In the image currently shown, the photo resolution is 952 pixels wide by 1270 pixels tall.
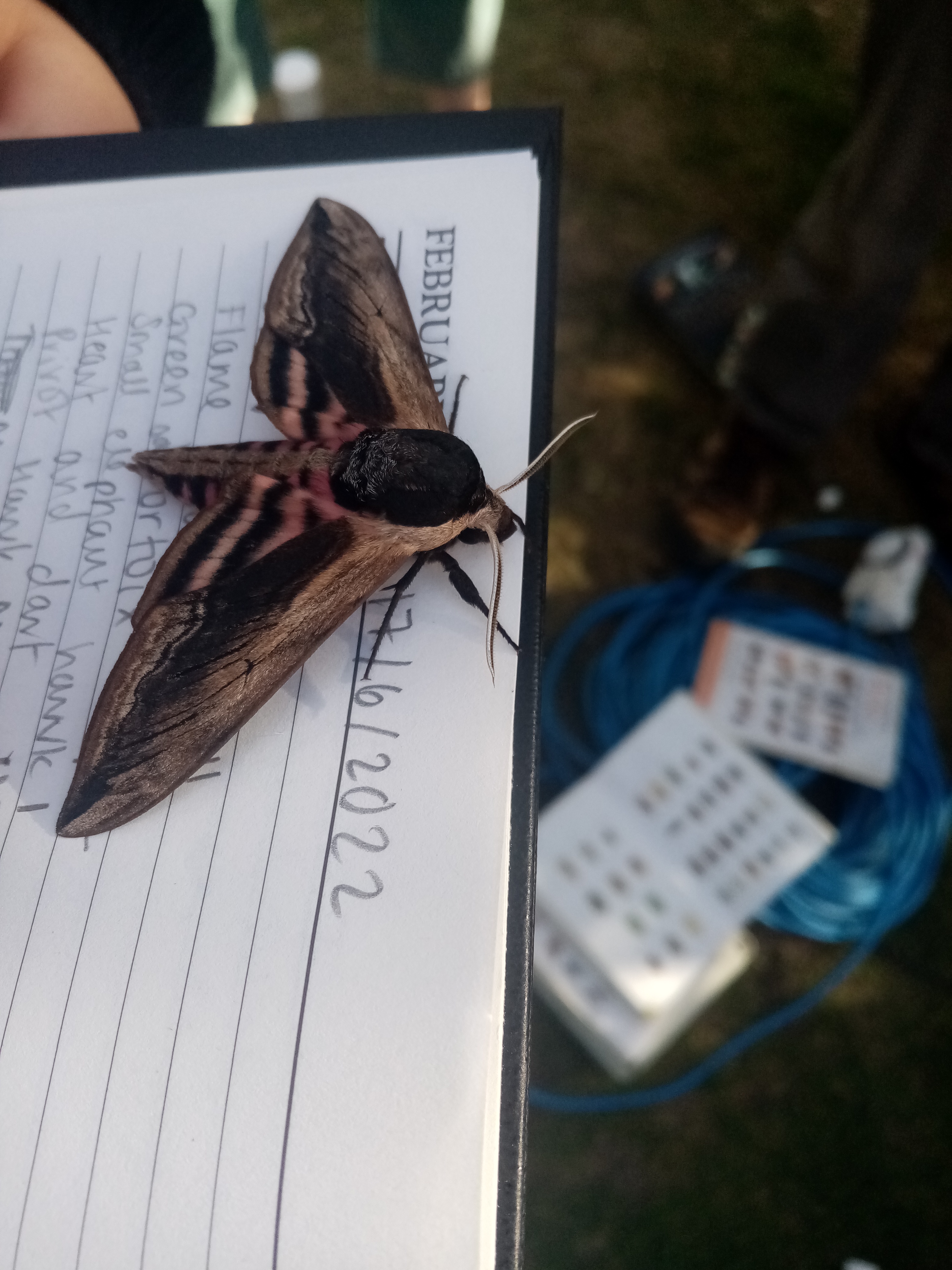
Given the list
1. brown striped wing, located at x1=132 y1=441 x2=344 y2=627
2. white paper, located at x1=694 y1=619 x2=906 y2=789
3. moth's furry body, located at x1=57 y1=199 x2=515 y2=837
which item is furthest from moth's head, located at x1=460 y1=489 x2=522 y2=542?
white paper, located at x1=694 y1=619 x2=906 y2=789

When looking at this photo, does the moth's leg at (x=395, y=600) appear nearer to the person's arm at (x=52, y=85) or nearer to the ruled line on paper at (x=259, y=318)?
the ruled line on paper at (x=259, y=318)

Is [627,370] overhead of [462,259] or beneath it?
overhead

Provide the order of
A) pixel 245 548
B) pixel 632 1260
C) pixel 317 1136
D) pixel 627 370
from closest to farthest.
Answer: pixel 317 1136 → pixel 245 548 → pixel 632 1260 → pixel 627 370

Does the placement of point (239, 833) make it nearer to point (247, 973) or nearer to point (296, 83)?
point (247, 973)

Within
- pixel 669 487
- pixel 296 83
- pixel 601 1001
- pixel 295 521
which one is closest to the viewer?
pixel 295 521

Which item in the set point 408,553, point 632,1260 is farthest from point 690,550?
point 632,1260

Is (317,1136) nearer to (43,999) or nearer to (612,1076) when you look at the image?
(43,999)

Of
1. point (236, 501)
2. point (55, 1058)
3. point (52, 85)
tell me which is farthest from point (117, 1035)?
point (52, 85)
